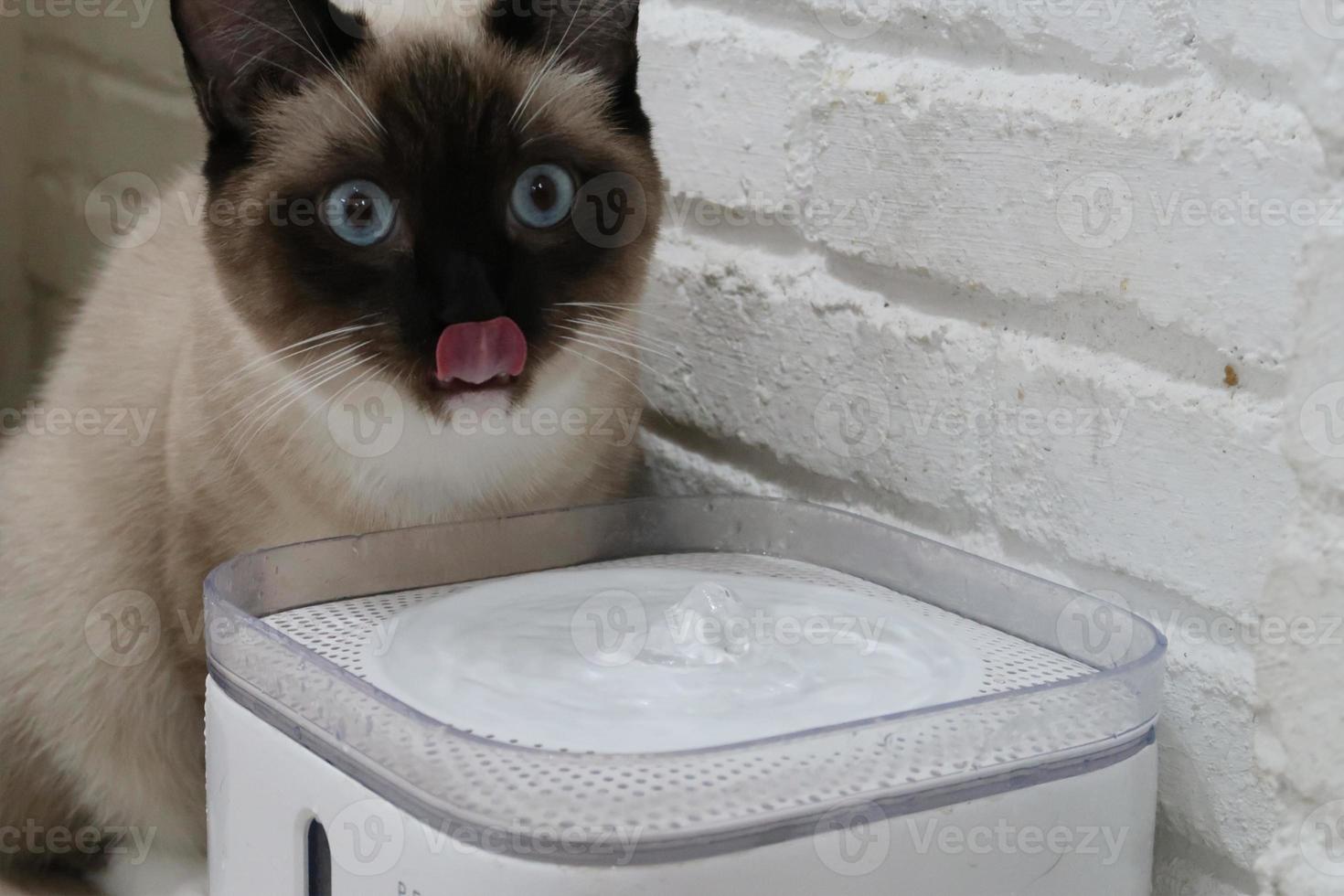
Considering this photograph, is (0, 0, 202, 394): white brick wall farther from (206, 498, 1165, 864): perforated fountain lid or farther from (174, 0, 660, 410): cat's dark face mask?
(206, 498, 1165, 864): perforated fountain lid

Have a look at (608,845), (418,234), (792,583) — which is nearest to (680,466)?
(792,583)

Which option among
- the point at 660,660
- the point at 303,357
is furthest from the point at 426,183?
the point at 660,660

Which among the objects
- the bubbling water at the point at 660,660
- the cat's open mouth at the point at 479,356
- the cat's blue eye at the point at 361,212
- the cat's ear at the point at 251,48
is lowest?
the bubbling water at the point at 660,660

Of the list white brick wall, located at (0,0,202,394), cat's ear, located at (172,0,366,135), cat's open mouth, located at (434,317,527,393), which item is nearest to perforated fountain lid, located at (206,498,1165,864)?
cat's open mouth, located at (434,317,527,393)

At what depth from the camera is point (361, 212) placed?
0.85 meters

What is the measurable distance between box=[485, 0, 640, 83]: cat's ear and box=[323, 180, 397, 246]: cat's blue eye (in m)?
0.17

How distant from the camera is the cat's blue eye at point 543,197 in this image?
0.88m

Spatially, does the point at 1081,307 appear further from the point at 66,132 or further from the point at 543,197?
the point at 66,132

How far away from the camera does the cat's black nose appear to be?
82cm

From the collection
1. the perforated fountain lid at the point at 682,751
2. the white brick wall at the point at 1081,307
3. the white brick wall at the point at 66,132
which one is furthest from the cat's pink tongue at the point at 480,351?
the white brick wall at the point at 66,132

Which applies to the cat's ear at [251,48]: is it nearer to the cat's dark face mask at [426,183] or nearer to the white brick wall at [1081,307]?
the cat's dark face mask at [426,183]

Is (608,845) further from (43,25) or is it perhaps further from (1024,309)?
(43,25)

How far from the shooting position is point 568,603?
0.86 metres

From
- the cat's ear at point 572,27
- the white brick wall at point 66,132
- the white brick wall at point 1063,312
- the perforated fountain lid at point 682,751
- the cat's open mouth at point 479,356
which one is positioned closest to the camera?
the perforated fountain lid at point 682,751
